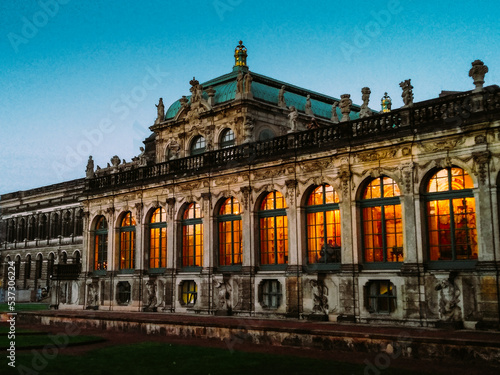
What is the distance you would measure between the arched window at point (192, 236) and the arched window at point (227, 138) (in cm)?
473

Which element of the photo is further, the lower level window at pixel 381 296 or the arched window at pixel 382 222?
the arched window at pixel 382 222

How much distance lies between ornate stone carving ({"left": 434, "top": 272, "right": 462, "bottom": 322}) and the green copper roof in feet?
54.8

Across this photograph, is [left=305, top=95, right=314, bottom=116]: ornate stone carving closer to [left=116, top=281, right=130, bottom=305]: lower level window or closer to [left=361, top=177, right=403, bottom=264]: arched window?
[left=361, top=177, right=403, bottom=264]: arched window

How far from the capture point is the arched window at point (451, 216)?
19203mm

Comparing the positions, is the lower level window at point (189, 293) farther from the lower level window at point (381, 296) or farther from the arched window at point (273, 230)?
the lower level window at point (381, 296)

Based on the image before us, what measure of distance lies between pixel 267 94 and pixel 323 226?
41.7ft

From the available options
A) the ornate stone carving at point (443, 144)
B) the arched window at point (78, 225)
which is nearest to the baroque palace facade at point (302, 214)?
the ornate stone carving at point (443, 144)

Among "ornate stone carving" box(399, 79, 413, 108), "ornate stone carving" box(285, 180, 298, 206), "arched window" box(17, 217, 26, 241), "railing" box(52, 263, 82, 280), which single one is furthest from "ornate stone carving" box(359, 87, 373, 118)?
"arched window" box(17, 217, 26, 241)

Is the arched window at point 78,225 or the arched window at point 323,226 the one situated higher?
the arched window at point 78,225

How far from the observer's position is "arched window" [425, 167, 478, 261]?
19.2 meters

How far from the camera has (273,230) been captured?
25156mm

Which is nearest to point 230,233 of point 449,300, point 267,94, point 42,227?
point 267,94

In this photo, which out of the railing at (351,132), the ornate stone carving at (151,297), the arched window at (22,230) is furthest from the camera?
the arched window at (22,230)

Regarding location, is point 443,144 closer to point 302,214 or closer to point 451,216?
point 451,216
